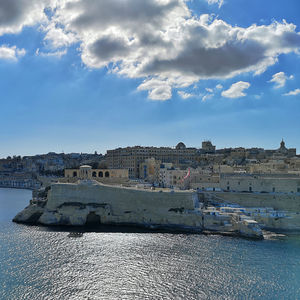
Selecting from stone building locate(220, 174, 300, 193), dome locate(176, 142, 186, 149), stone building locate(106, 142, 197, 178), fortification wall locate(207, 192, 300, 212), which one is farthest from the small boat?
dome locate(176, 142, 186, 149)

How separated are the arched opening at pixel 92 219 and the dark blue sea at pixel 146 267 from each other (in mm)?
6314

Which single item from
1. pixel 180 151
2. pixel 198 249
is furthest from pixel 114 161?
pixel 198 249

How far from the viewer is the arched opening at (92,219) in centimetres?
4278

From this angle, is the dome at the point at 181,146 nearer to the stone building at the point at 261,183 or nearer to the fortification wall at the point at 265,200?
the stone building at the point at 261,183

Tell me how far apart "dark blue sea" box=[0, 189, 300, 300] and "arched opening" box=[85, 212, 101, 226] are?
6314 mm

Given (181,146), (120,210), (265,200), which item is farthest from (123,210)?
(181,146)

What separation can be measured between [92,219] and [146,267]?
18590mm

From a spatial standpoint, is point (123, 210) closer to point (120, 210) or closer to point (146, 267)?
point (120, 210)

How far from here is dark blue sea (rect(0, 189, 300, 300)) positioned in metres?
21.9

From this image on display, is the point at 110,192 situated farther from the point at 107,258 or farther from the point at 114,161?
the point at 114,161

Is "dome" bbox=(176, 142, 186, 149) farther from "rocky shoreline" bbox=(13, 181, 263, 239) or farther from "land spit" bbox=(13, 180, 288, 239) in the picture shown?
"rocky shoreline" bbox=(13, 181, 263, 239)

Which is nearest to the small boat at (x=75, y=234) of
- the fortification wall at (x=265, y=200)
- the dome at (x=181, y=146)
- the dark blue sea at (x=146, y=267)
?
the dark blue sea at (x=146, y=267)

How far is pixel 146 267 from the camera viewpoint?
2606 cm

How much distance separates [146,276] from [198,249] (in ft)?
26.7
